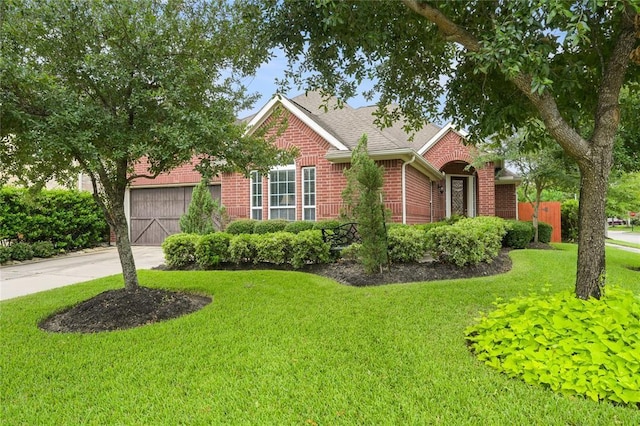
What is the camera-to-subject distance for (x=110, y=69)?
4344 millimetres

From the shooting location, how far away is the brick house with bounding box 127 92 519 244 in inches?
437

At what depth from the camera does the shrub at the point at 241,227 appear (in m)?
11.5

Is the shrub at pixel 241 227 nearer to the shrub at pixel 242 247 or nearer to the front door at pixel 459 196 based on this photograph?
the shrub at pixel 242 247

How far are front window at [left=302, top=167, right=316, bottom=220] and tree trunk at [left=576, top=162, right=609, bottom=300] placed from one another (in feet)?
28.1

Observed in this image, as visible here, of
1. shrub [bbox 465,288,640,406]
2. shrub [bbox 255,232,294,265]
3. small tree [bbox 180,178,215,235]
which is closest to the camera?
shrub [bbox 465,288,640,406]

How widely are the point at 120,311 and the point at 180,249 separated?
4.01 m

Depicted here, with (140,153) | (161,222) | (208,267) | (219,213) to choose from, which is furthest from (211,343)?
(161,222)

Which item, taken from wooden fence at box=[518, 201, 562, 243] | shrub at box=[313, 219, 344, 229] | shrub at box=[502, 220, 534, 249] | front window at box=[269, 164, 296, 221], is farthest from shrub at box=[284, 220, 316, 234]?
wooden fence at box=[518, 201, 562, 243]

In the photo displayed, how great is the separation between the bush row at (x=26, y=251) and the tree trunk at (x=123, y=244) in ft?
24.8

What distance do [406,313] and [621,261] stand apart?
871cm

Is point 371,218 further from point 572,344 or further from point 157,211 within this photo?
point 157,211

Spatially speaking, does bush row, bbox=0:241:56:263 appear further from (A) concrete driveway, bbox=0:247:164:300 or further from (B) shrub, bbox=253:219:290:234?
(B) shrub, bbox=253:219:290:234

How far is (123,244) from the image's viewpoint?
212 inches

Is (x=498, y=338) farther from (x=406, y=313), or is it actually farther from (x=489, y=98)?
(x=489, y=98)
